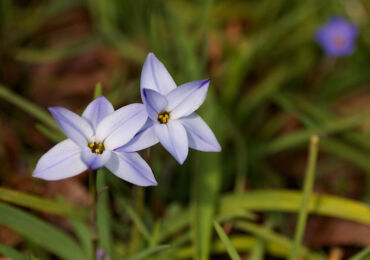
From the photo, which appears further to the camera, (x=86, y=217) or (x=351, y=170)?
(x=351, y=170)

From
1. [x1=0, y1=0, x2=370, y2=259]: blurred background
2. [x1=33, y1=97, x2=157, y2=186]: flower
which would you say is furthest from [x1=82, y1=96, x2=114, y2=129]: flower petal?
[x1=0, y1=0, x2=370, y2=259]: blurred background

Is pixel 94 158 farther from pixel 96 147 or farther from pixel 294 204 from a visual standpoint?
pixel 294 204

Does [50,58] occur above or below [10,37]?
below

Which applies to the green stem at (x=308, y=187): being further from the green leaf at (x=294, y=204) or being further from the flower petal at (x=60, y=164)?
the flower petal at (x=60, y=164)

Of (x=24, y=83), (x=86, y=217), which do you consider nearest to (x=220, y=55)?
(x=24, y=83)

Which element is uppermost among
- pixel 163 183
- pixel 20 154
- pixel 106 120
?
pixel 20 154

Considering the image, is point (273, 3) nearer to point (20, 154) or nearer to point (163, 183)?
point (163, 183)

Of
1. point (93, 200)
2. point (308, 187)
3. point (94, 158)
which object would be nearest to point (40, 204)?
point (93, 200)

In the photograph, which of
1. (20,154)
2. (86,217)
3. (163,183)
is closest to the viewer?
(86,217)
